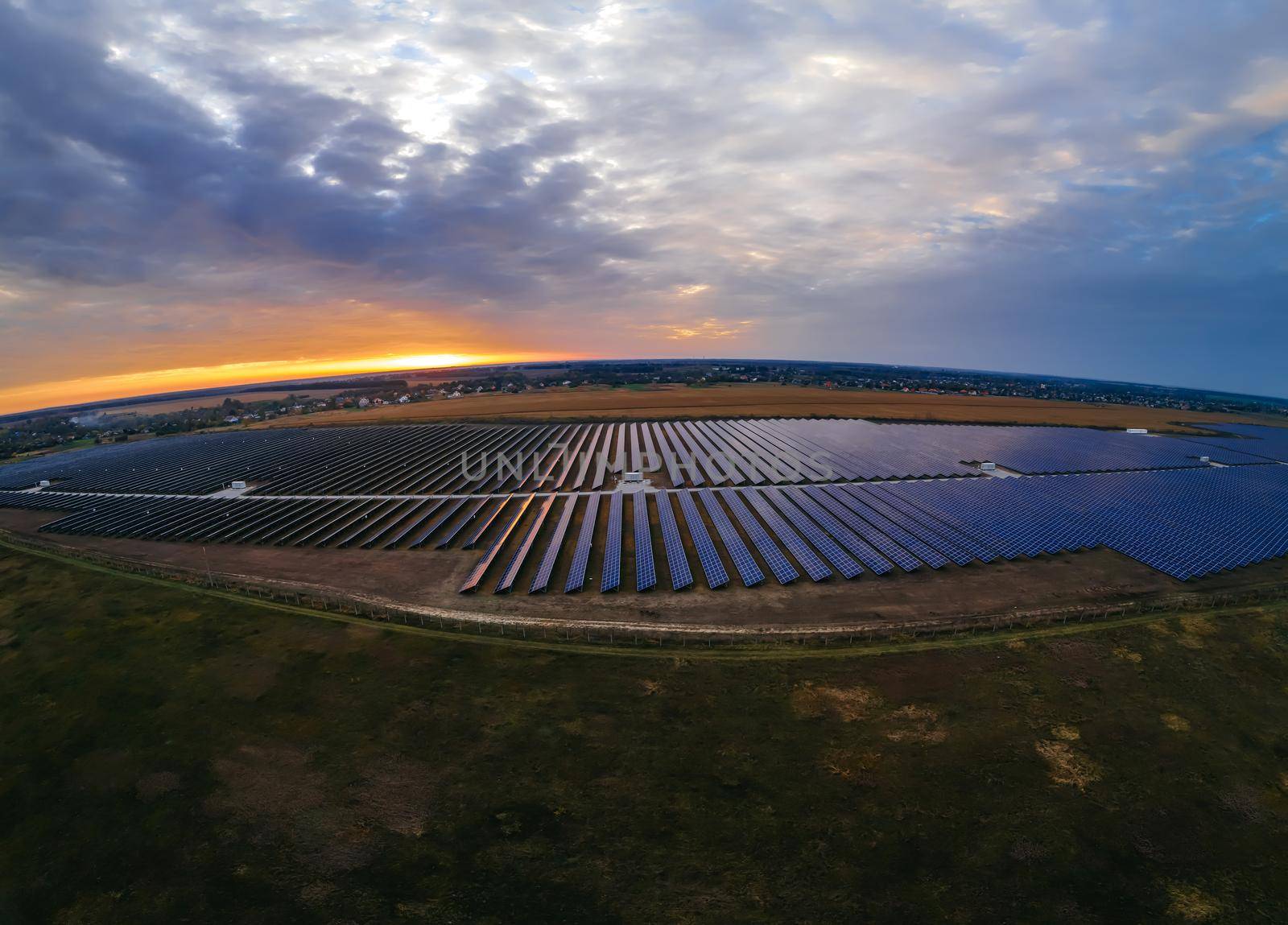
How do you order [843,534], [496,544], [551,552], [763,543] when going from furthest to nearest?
[496,544]
[843,534]
[763,543]
[551,552]

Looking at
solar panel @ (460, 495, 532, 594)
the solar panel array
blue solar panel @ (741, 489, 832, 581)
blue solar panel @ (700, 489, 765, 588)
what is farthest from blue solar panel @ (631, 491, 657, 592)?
the solar panel array

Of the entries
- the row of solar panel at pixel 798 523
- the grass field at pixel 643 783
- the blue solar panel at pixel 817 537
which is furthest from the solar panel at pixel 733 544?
the grass field at pixel 643 783

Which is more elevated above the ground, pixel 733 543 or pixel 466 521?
pixel 733 543

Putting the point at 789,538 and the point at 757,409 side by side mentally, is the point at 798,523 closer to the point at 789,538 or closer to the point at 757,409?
the point at 789,538

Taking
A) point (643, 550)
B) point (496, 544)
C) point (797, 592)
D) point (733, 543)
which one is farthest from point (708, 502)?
point (496, 544)

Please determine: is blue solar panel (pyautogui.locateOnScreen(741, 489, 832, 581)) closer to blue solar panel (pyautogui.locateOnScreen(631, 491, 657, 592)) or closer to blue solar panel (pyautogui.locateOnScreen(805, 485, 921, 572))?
blue solar panel (pyautogui.locateOnScreen(805, 485, 921, 572))

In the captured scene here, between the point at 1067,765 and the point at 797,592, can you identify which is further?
the point at 797,592

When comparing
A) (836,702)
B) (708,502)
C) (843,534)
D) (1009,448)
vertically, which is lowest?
(836,702)
